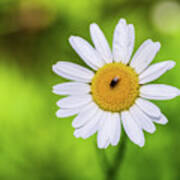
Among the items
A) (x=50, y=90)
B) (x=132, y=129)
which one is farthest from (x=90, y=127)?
(x=50, y=90)

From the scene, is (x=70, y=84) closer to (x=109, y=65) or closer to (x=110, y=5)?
(x=109, y=65)

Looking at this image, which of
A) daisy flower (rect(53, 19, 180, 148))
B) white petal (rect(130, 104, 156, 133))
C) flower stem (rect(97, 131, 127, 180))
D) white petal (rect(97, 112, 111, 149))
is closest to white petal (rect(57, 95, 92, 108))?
daisy flower (rect(53, 19, 180, 148))

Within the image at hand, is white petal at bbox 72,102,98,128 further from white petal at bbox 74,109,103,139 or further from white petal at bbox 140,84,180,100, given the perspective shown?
white petal at bbox 140,84,180,100

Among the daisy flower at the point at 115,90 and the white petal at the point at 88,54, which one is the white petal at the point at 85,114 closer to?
the daisy flower at the point at 115,90

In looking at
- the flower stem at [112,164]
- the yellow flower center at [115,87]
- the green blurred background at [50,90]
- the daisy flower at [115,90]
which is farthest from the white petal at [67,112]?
the green blurred background at [50,90]

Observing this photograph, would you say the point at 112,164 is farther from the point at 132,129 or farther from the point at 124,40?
the point at 124,40
